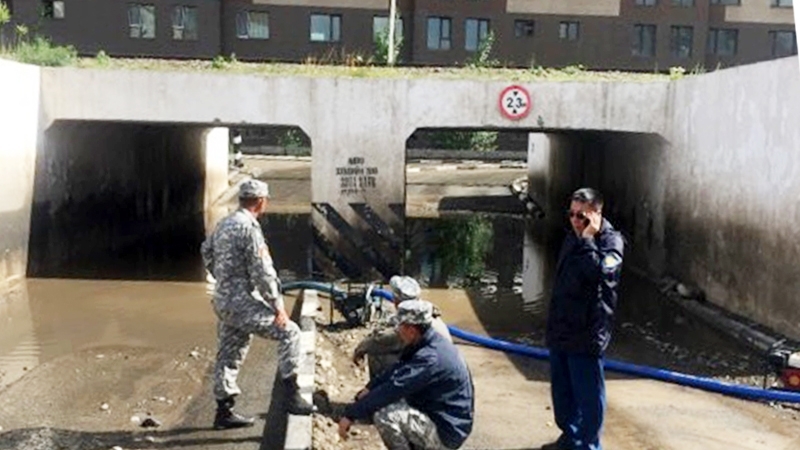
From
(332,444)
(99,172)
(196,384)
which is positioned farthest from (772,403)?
(99,172)

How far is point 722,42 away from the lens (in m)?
46.7

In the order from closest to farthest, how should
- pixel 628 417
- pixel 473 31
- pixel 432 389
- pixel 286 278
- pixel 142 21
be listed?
pixel 432 389
pixel 628 417
pixel 286 278
pixel 142 21
pixel 473 31

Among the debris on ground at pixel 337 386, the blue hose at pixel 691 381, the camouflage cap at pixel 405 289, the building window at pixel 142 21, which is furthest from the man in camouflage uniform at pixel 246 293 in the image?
the building window at pixel 142 21

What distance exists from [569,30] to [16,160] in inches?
1390

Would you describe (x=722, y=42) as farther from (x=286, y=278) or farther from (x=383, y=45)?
(x=286, y=278)

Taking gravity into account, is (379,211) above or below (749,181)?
below

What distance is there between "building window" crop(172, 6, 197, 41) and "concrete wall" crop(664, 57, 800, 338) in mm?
30734

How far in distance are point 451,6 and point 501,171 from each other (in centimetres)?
1049

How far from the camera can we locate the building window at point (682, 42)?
45.3m

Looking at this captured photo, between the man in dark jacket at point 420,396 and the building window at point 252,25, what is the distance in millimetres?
38140

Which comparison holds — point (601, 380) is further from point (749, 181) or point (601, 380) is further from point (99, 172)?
point (99, 172)

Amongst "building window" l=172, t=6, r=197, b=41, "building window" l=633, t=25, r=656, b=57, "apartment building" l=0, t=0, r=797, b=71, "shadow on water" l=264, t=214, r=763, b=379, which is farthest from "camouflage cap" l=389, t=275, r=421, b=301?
"building window" l=633, t=25, r=656, b=57

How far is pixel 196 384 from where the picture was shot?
8.34 metres

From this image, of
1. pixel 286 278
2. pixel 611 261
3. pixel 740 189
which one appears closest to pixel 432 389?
pixel 611 261
